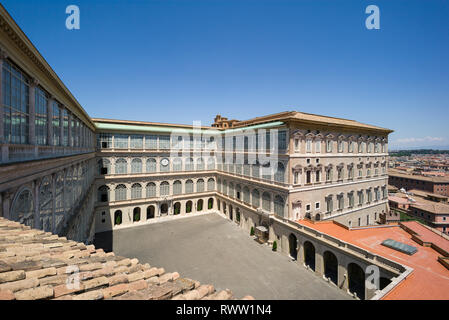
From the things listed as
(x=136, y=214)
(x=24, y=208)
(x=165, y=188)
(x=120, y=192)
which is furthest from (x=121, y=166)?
(x=24, y=208)

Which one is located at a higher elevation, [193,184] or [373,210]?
[193,184]

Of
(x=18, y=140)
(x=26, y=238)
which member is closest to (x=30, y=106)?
(x=18, y=140)

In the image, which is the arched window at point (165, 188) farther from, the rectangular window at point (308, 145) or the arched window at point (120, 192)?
the rectangular window at point (308, 145)

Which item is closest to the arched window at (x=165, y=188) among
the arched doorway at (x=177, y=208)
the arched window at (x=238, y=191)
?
the arched doorway at (x=177, y=208)

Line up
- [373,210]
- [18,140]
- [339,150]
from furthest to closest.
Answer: [373,210] < [339,150] < [18,140]

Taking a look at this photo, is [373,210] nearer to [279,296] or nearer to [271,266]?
[271,266]

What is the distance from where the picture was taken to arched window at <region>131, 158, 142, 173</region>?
36.3 metres

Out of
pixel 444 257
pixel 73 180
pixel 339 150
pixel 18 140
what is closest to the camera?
pixel 18 140

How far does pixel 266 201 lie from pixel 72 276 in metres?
27.5

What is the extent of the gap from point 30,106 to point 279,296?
22753 mm

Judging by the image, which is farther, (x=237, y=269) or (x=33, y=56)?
(x=237, y=269)

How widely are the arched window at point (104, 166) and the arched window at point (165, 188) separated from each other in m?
9.36

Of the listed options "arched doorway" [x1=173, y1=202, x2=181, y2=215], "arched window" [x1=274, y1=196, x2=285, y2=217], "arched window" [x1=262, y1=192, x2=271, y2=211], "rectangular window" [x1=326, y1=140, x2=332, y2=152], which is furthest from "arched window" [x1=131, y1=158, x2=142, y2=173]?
"rectangular window" [x1=326, y1=140, x2=332, y2=152]

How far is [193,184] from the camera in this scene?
41438 mm
